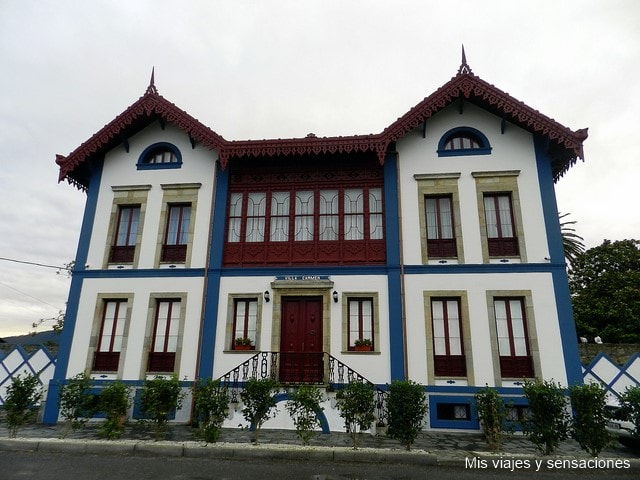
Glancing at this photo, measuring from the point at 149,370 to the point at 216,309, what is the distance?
282cm

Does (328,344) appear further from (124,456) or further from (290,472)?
(124,456)

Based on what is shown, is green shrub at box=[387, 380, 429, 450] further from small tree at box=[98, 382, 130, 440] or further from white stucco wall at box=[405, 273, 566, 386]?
small tree at box=[98, 382, 130, 440]

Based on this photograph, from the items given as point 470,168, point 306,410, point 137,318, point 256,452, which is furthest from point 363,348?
point 137,318

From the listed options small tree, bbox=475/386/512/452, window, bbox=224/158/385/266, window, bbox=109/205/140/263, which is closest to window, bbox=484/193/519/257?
window, bbox=224/158/385/266

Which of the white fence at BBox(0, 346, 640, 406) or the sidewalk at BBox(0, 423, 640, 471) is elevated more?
the white fence at BBox(0, 346, 640, 406)

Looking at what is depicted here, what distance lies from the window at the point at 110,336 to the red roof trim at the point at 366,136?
511 cm

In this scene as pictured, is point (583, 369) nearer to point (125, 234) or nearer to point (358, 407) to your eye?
point (358, 407)

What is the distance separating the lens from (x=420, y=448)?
877cm

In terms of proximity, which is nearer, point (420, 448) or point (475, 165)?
point (420, 448)

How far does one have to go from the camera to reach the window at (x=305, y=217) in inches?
512

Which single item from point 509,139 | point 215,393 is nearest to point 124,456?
point 215,393

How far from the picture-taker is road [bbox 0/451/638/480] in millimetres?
6980

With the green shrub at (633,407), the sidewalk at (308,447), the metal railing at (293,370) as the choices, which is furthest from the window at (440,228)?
the green shrub at (633,407)

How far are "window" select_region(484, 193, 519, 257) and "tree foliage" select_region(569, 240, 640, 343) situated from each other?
1558 centimetres
